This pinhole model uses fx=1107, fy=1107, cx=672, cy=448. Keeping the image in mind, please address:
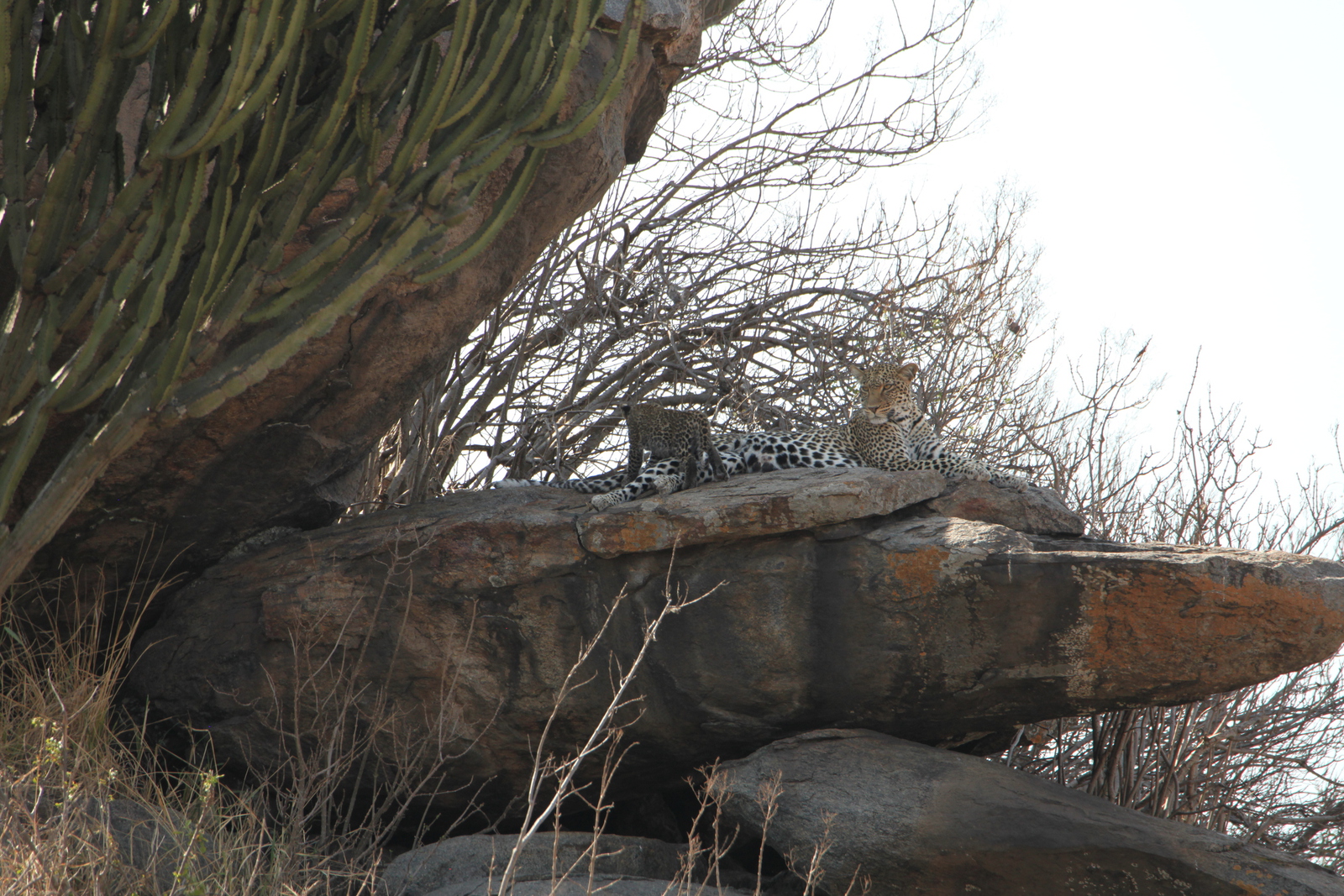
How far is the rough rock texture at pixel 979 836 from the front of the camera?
5152 millimetres

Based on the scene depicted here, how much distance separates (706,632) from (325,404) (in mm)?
2530

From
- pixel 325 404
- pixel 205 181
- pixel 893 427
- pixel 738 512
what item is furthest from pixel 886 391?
pixel 205 181

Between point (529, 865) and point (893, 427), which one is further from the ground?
point (893, 427)

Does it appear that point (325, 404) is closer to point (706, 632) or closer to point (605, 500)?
point (605, 500)

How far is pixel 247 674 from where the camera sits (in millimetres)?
6215

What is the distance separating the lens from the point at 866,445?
7703mm

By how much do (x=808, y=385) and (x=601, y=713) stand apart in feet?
14.9

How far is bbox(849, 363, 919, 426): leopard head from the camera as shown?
25.2 ft

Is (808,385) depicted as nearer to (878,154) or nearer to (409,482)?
(878,154)

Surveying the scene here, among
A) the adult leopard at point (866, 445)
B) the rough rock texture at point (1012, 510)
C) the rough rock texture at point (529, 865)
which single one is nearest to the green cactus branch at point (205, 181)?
the rough rock texture at point (529, 865)

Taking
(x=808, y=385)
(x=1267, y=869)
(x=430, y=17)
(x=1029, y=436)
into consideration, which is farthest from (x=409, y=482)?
(x=1267, y=869)

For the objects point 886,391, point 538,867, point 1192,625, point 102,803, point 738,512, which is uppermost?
point 886,391

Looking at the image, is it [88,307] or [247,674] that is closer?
[88,307]

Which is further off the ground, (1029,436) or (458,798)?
(1029,436)
